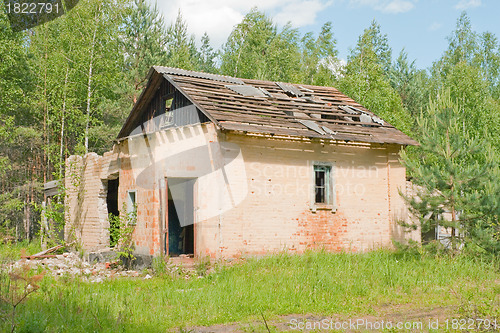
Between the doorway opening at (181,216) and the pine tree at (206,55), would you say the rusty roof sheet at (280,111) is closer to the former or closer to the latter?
the doorway opening at (181,216)

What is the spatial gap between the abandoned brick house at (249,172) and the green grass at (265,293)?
1410 mm

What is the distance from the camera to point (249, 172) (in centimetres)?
1341

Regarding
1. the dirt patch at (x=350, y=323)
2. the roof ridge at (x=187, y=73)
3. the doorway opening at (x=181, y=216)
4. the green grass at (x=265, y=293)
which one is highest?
the roof ridge at (x=187, y=73)

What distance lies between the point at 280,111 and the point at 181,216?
472cm

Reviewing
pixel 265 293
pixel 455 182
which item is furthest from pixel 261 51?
pixel 265 293

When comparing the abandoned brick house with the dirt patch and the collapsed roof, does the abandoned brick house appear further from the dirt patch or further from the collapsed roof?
the dirt patch

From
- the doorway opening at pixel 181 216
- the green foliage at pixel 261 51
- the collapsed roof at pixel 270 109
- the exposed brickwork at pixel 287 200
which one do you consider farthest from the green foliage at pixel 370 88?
the doorway opening at pixel 181 216

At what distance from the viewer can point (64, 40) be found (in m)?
27.8

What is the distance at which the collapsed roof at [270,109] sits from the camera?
44.9 feet

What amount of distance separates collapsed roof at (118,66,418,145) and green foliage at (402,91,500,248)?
204 cm

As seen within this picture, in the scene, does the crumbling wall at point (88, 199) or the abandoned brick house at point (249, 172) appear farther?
the crumbling wall at point (88, 199)

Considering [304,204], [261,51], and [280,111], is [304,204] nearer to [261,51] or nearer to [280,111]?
[280,111]

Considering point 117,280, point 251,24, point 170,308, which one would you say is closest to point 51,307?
point 170,308

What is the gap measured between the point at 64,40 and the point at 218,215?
→ 19.5m
